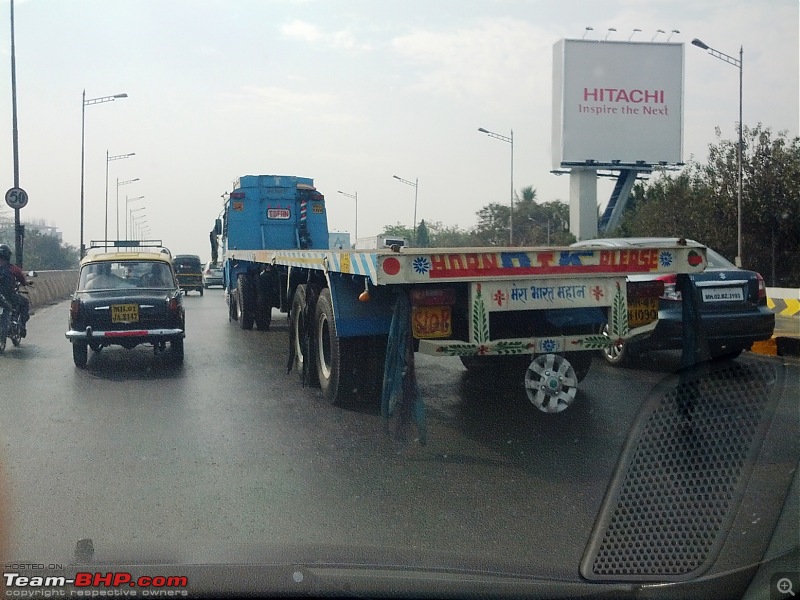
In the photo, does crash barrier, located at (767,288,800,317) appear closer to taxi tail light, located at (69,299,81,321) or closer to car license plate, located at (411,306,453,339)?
car license plate, located at (411,306,453,339)

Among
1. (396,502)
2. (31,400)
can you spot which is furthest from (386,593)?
(31,400)

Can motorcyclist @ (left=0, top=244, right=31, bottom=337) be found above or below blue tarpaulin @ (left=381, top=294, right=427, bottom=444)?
above

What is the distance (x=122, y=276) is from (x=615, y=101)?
127 feet

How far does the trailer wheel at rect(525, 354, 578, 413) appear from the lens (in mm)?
7047

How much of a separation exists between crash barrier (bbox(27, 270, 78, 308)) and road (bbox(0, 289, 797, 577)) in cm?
1570

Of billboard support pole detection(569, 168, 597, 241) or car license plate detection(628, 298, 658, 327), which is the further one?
billboard support pole detection(569, 168, 597, 241)

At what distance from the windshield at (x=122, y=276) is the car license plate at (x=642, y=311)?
6732 mm

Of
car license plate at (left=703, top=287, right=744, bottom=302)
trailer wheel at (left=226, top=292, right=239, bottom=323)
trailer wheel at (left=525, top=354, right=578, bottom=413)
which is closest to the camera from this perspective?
trailer wheel at (left=525, top=354, right=578, bottom=413)

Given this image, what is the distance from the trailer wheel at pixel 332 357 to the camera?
7949 millimetres

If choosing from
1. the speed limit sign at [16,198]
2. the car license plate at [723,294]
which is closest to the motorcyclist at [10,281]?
the car license plate at [723,294]

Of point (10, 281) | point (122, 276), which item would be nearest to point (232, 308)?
point (10, 281)

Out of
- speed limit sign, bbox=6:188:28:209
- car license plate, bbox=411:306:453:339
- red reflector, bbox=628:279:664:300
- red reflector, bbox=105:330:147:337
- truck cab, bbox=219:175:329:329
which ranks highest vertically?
speed limit sign, bbox=6:188:28:209

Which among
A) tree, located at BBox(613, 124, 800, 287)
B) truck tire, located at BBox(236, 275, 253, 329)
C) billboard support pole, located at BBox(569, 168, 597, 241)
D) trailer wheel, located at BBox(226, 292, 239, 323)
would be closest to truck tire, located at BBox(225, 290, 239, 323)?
trailer wheel, located at BBox(226, 292, 239, 323)

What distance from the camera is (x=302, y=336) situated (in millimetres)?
9773
